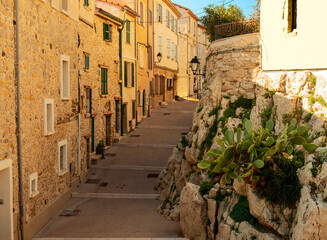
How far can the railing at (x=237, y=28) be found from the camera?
18.8 metres

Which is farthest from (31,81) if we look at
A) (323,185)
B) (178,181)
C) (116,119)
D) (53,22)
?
(116,119)

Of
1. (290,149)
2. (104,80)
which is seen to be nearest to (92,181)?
(104,80)

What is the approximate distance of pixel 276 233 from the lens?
10086 mm

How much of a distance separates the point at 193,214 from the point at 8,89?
274 inches

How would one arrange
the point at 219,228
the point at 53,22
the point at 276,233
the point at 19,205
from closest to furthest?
the point at 276,233, the point at 219,228, the point at 19,205, the point at 53,22

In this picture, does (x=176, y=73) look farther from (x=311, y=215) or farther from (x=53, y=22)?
(x=311, y=215)

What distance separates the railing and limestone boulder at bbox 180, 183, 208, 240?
9.14 meters

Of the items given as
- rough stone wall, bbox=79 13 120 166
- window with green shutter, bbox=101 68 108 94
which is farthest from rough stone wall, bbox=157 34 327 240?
window with green shutter, bbox=101 68 108 94

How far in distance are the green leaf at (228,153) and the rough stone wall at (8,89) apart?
254 inches

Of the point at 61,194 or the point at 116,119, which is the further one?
the point at 116,119

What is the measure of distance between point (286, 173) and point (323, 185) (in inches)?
43.9

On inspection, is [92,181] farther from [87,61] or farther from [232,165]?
[232,165]

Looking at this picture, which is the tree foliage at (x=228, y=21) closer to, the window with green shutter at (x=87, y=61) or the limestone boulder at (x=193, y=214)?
the window with green shutter at (x=87, y=61)

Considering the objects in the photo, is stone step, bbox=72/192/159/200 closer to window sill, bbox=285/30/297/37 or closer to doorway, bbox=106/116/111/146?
doorway, bbox=106/116/111/146
